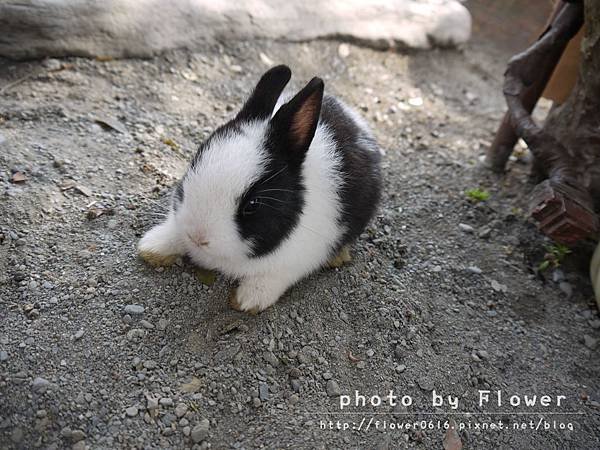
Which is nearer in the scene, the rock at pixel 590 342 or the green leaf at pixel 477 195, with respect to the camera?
the rock at pixel 590 342

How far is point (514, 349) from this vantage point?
10.1 feet

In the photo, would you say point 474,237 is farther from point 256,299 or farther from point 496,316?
point 256,299

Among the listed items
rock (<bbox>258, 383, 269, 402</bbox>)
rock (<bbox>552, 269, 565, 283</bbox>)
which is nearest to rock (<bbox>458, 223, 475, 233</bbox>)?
rock (<bbox>552, 269, 565, 283</bbox>)

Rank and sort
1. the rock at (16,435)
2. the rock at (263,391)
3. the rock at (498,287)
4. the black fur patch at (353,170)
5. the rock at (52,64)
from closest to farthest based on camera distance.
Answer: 1. the rock at (16,435)
2. the rock at (263,391)
3. the black fur patch at (353,170)
4. the rock at (498,287)
5. the rock at (52,64)

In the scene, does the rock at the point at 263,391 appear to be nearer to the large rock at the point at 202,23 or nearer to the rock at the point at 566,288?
the rock at the point at 566,288

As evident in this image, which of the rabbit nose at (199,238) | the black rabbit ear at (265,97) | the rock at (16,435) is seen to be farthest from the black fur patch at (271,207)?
the rock at (16,435)

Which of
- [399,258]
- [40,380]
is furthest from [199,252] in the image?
[399,258]

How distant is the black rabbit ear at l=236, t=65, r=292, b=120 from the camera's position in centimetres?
264

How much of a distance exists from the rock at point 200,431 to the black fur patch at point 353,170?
1.12m

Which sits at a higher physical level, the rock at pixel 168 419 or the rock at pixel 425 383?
the rock at pixel 425 383

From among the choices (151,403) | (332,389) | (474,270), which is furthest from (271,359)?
(474,270)

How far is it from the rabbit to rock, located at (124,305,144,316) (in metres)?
0.29

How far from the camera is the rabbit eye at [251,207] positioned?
2.43m

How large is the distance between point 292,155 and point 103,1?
2316 millimetres
